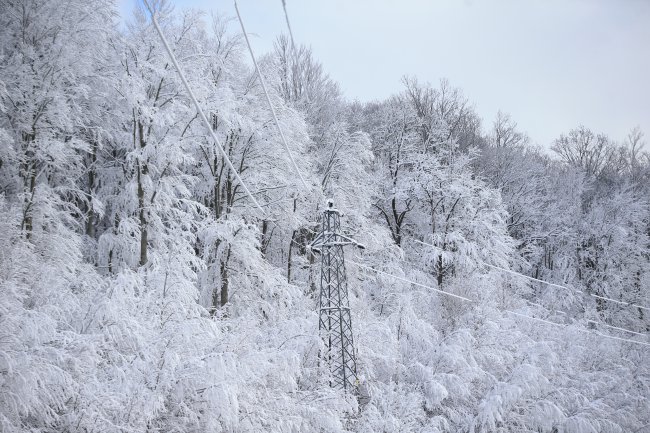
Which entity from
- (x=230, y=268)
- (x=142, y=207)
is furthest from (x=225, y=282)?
(x=142, y=207)

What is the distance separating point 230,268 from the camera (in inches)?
567

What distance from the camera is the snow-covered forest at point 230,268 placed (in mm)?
7445

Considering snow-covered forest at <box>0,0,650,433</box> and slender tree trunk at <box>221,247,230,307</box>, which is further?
slender tree trunk at <box>221,247,230,307</box>

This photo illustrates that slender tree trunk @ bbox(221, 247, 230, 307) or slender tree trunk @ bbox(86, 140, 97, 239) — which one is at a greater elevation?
slender tree trunk @ bbox(86, 140, 97, 239)

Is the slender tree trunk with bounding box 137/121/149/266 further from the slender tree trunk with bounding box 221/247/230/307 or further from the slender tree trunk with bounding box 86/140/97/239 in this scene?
the slender tree trunk with bounding box 221/247/230/307

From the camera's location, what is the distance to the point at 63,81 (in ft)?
41.2

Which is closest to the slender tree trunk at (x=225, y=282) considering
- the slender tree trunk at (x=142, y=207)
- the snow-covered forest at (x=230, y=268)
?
the snow-covered forest at (x=230, y=268)

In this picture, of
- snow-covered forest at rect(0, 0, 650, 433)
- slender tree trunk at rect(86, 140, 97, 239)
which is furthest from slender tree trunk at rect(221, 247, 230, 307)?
slender tree trunk at rect(86, 140, 97, 239)

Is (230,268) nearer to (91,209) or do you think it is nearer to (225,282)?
(225,282)

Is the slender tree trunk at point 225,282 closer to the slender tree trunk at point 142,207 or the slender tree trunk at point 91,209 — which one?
the slender tree trunk at point 142,207

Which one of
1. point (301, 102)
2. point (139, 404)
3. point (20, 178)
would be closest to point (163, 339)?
point (139, 404)

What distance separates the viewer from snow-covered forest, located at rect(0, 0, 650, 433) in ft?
24.4

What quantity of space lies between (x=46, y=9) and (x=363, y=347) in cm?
1237

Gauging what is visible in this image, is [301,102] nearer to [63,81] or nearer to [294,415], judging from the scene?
[63,81]
